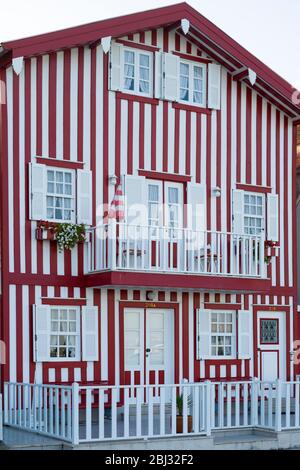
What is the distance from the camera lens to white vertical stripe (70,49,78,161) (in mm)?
20891

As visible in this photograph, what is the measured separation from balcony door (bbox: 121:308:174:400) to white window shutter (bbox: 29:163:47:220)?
311 centimetres

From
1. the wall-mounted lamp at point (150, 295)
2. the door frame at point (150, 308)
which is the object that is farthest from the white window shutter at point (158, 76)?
the door frame at point (150, 308)

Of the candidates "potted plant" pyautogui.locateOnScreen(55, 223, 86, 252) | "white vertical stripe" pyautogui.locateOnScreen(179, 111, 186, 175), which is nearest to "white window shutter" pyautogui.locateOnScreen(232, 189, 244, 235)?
"white vertical stripe" pyautogui.locateOnScreen(179, 111, 186, 175)

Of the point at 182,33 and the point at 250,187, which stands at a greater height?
the point at 182,33

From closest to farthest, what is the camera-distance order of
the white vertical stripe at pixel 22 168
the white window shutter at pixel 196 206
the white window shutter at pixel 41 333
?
1. the white window shutter at pixel 41 333
2. the white vertical stripe at pixel 22 168
3. the white window shutter at pixel 196 206

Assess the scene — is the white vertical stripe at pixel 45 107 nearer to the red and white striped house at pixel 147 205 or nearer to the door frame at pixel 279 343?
the red and white striped house at pixel 147 205

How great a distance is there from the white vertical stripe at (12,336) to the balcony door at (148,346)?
2588 millimetres

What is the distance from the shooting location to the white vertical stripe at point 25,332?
1980cm

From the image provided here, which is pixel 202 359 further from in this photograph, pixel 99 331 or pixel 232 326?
pixel 99 331

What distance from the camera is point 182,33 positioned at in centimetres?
2266

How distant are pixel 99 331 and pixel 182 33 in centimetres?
733

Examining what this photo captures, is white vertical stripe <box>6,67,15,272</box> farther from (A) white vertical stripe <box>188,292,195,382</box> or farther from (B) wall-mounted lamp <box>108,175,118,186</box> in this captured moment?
(A) white vertical stripe <box>188,292,195,382</box>
